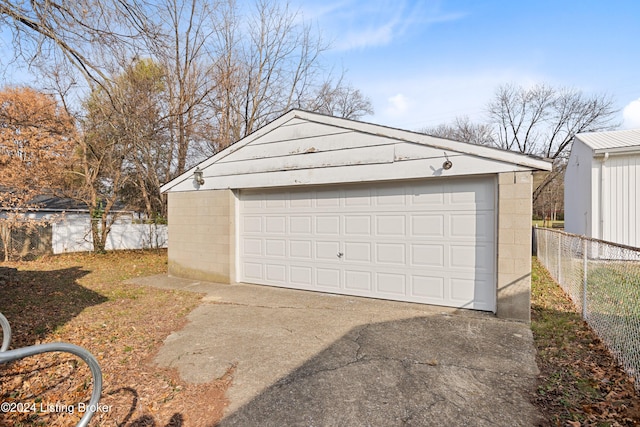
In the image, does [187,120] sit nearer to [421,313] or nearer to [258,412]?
[421,313]

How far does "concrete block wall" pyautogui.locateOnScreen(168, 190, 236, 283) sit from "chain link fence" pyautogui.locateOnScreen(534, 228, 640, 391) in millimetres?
6808

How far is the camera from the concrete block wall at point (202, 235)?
26.1 ft

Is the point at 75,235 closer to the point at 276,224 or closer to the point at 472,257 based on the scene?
the point at 276,224

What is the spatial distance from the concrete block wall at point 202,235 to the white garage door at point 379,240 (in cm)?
33

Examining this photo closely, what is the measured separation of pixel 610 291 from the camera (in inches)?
181

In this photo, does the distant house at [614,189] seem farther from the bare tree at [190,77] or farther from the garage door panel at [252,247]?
the bare tree at [190,77]

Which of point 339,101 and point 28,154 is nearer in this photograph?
point 28,154

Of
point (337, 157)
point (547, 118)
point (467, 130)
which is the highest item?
point (467, 130)

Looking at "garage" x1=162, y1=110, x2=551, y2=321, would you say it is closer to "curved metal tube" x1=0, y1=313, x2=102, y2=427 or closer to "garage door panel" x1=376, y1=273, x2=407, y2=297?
"garage door panel" x1=376, y1=273, x2=407, y2=297

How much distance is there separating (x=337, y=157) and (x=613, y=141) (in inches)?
380

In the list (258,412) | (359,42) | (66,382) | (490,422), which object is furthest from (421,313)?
(359,42)

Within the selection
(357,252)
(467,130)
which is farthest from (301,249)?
(467,130)

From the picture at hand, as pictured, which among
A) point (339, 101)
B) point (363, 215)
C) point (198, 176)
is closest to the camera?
point (363, 215)

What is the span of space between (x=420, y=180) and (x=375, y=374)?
353 centimetres
